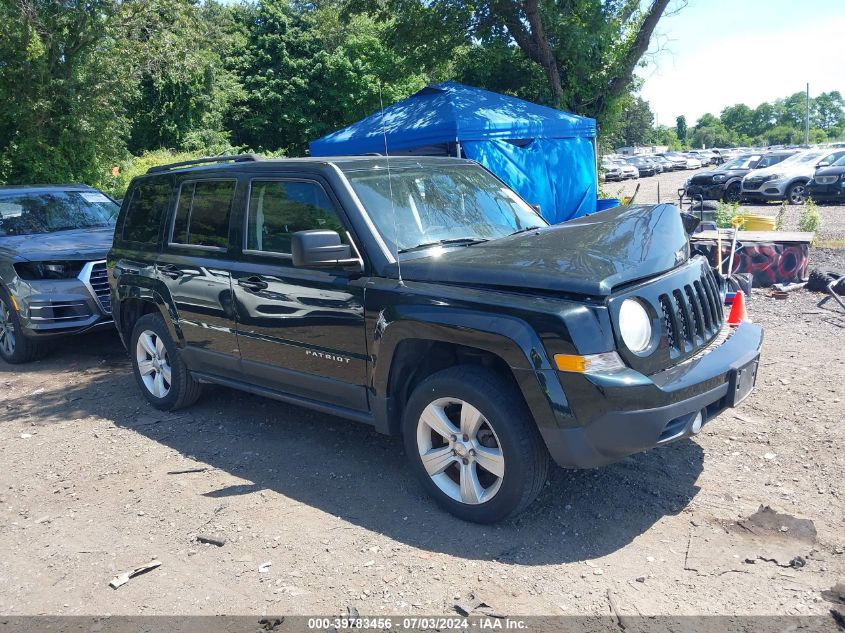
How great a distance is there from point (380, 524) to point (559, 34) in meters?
12.8

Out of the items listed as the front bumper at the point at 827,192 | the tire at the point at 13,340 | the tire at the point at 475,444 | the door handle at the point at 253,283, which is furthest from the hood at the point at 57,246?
the front bumper at the point at 827,192

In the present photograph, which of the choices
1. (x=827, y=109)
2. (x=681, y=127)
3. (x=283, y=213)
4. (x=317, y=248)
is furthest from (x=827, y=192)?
(x=827, y=109)

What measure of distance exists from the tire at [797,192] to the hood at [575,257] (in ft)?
63.5

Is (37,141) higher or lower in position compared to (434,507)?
higher

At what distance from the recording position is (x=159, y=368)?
19.1ft

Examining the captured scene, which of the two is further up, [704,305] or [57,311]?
[704,305]

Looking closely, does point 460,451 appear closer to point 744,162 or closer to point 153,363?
point 153,363

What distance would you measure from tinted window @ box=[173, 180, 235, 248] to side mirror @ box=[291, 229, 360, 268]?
4.13 ft

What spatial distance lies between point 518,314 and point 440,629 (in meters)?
1.41

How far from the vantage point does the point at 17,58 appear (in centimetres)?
1440

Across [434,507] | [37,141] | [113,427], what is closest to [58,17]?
[37,141]

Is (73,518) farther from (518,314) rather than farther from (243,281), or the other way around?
(518,314)

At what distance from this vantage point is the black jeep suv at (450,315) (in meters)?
3.37

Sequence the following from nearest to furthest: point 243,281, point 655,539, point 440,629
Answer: point 440,629, point 655,539, point 243,281
